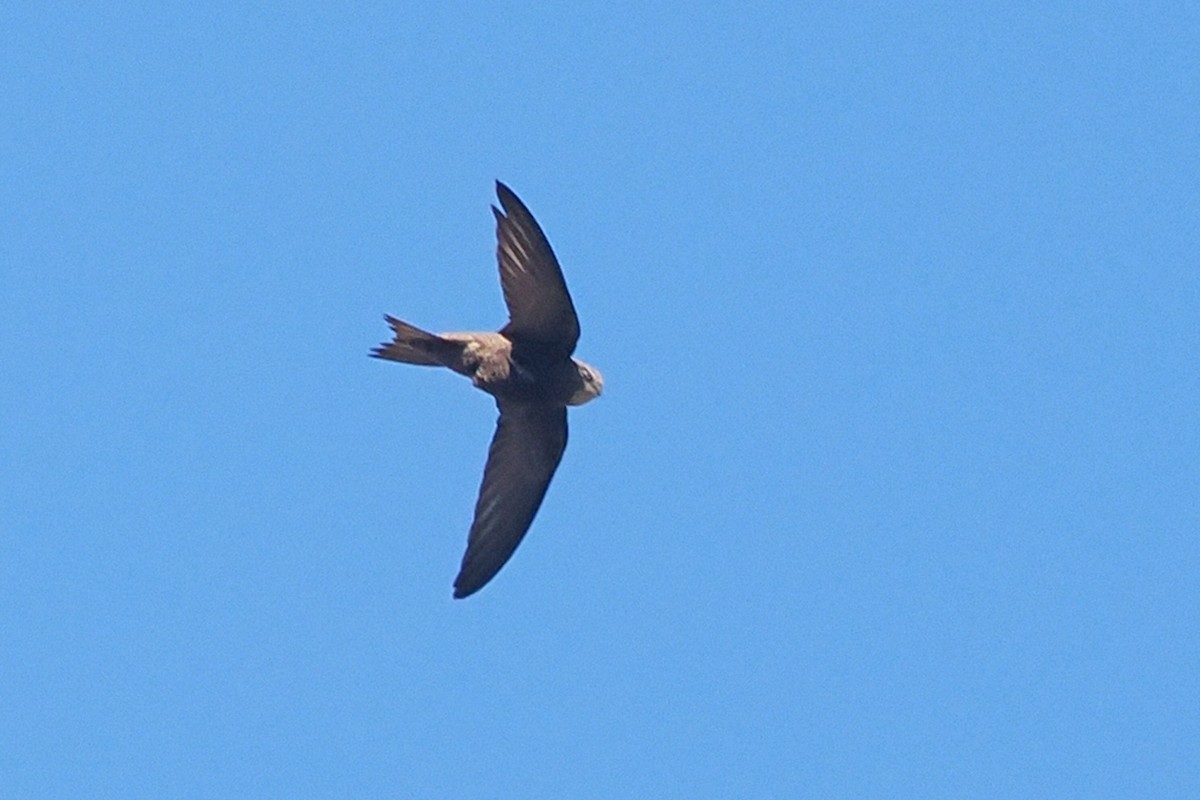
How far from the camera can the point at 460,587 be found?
16078 millimetres

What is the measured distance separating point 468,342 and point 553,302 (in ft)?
1.87

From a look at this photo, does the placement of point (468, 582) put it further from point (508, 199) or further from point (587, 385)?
point (508, 199)

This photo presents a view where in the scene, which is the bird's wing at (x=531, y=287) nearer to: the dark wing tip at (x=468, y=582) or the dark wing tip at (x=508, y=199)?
the dark wing tip at (x=508, y=199)

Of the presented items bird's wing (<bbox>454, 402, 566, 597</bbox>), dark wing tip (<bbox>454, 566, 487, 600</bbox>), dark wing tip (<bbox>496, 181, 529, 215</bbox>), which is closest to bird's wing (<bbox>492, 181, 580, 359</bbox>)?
dark wing tip (<bbox>496, 181, 529, 215</bbox>)

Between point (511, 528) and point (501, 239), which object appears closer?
point (501, 239)

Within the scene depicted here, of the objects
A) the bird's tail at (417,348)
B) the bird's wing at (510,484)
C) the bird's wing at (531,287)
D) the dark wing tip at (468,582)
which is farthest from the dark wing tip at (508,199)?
the dark wing tip at (468,582)

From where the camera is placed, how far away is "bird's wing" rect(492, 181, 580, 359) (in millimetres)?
14695

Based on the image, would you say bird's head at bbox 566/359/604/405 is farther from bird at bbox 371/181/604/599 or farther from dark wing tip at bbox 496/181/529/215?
dark wing tip at bbox 496/181/529/215

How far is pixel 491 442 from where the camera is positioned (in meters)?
16.3

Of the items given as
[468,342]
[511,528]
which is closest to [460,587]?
[511,528]

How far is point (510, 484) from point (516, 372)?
1.05 m

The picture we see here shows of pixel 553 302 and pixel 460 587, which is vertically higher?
pixel 553 302

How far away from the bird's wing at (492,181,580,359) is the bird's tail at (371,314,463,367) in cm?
44

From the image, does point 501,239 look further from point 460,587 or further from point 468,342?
point 460,587
